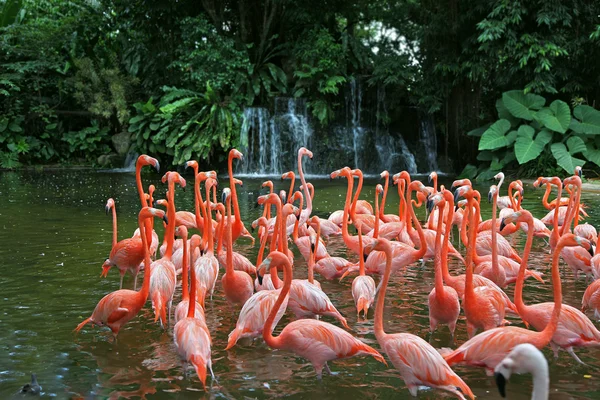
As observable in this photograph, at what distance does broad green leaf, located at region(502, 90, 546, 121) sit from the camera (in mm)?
15352

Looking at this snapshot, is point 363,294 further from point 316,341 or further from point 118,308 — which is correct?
point 118,308

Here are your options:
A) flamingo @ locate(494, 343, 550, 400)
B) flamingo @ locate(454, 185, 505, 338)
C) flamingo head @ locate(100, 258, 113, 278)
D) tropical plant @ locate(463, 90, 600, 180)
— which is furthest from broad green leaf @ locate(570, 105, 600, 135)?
flamingo @ locate(494, 343, 550, 400)

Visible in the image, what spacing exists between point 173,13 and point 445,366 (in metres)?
19.1

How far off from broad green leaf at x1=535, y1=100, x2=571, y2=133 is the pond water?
7.78 metres

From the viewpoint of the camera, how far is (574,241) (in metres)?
3.66

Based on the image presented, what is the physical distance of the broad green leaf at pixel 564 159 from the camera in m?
14.5

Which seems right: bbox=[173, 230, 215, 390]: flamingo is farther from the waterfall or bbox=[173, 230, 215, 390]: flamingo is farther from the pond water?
the waterfall

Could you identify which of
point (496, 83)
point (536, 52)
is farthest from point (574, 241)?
point (496, 83)

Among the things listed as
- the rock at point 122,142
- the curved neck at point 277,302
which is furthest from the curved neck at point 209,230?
the rock at point 122,142

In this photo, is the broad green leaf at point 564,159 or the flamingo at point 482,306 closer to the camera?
the flamingo at point 482,306

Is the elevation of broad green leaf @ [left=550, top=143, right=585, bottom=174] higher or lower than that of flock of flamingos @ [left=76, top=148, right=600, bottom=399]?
higher

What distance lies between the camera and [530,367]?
1955mm

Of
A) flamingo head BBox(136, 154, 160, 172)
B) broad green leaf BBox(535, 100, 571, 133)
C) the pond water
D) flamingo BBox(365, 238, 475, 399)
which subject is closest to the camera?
flamingo BBox(365, 238, 475, 399)

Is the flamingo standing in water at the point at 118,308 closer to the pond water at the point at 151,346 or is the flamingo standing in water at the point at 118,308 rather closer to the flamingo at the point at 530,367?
the pond water at the point at 151,346
